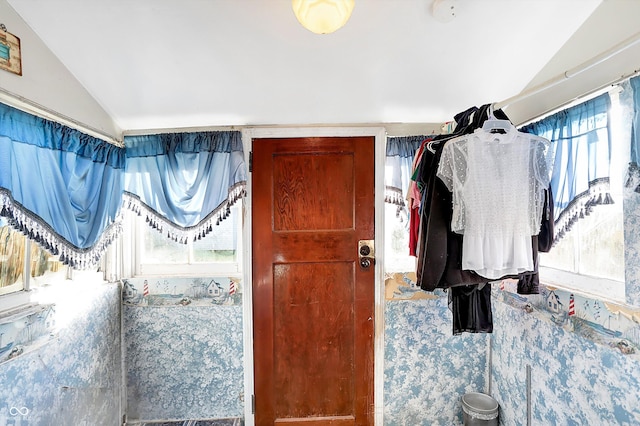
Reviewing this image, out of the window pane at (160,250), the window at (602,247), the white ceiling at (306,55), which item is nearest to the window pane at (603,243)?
the window at (602,247)

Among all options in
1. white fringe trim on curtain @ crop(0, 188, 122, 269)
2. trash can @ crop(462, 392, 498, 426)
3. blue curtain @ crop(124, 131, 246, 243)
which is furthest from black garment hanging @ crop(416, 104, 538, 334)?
white fringe trim on curtain @ crop(0, 188, 122, 269)

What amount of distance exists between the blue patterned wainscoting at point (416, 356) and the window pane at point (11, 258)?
1.95m

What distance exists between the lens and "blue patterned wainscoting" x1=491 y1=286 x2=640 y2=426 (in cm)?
118


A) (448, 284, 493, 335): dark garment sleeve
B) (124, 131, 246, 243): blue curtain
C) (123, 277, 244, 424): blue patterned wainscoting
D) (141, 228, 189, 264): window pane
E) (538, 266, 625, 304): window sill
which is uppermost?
(124, 131, 246, 243): blue curtain

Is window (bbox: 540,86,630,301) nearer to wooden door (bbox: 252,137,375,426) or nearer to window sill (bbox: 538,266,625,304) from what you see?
window sill (bbox: 538,266,625,304)

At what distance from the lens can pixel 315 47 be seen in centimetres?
151

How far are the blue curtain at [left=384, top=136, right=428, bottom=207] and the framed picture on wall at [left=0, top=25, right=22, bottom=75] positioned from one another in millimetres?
1861

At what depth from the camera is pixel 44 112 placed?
4.56 feet

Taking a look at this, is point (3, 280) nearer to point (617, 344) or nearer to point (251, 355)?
point (251, 355)

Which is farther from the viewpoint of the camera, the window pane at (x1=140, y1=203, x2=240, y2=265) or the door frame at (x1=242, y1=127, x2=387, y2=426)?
the window pane at (x1=140, y1=203, x2=240, y2=265)

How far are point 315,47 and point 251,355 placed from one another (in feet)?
6.14

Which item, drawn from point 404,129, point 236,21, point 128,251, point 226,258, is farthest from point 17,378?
point 404,129

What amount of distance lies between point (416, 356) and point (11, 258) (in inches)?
89.3

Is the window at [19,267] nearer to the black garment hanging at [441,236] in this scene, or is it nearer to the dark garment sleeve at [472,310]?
the black garment hanging at [441,236]
